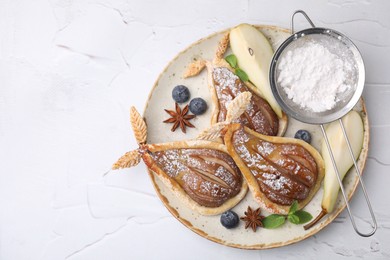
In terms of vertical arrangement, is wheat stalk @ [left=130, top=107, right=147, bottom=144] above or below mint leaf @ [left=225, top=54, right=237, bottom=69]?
below

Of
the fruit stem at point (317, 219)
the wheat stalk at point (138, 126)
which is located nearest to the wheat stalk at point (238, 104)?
the wheat stalk at point (138, 126)

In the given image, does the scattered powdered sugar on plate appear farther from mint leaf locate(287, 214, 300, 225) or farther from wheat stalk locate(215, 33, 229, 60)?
mint leaf locate(287, 214, 300, 225)

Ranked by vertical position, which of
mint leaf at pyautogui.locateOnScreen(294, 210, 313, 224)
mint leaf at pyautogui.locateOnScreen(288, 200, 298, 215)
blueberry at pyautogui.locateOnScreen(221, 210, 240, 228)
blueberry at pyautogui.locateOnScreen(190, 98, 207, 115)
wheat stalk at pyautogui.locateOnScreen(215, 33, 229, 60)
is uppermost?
wheat stalk at pyautogui.locateOnScreen(215, 33, 229, 60)

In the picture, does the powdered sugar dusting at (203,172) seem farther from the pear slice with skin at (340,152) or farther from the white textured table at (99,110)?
the pear slice with skin at (340,152)

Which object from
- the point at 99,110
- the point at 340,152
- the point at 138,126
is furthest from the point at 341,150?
the point at 99,110

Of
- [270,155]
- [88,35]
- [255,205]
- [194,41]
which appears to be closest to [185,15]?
[194,41]

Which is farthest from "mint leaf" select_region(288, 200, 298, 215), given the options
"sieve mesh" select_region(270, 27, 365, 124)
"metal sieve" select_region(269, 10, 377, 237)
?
"sieve mesh" select_region(270, 27, 365, 124)
